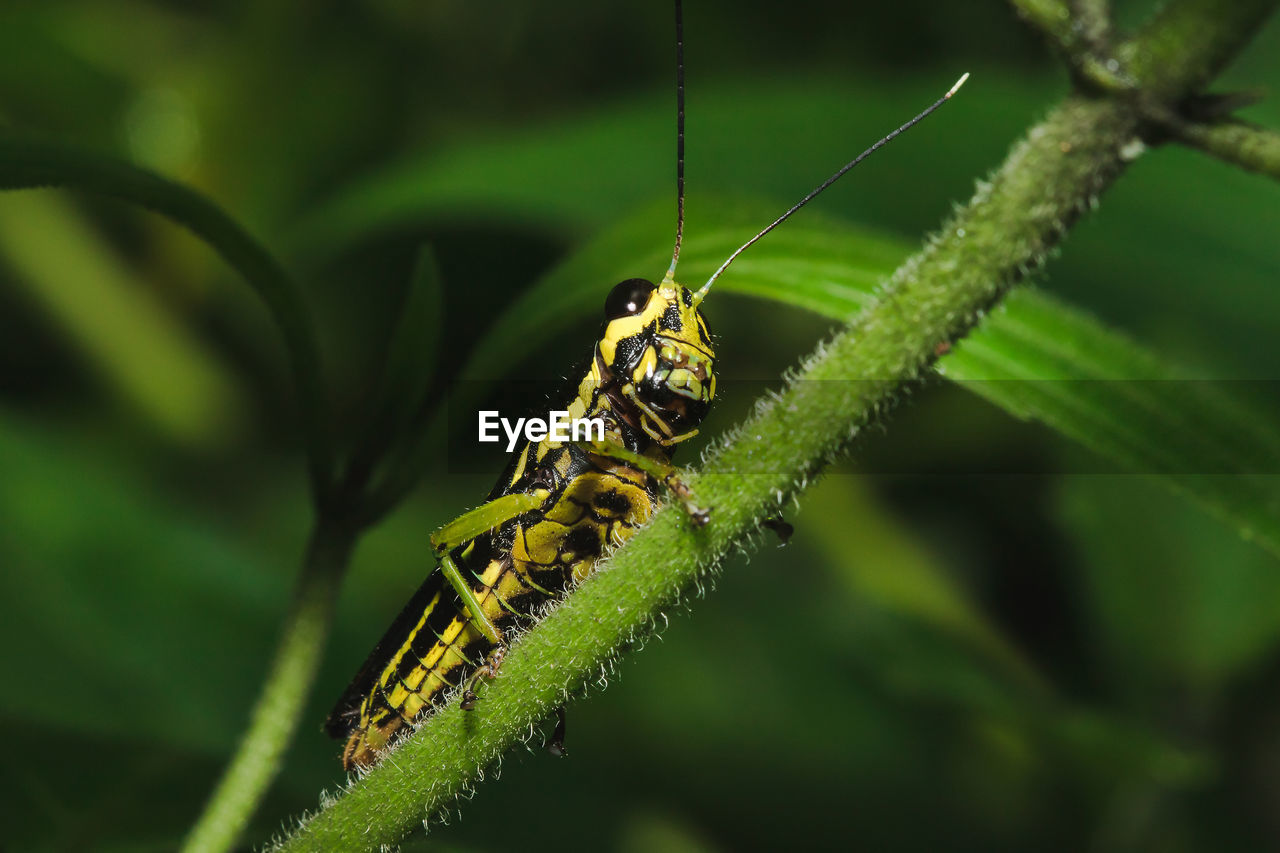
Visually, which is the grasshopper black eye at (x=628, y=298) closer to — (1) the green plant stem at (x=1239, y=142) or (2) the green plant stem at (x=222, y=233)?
(2) the green plant stem at (x=222, y=233)

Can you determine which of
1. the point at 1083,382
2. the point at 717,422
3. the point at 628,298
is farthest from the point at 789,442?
the point at 717,422

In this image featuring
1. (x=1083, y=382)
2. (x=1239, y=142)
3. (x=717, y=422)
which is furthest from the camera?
(x=717, y=422)

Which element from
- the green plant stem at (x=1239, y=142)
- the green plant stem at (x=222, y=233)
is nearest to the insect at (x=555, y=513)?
the green plant stem at (x=222, y=233)

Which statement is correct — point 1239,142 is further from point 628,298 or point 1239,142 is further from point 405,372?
point 405,372

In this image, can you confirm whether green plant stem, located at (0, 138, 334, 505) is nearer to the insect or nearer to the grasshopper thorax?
the insect

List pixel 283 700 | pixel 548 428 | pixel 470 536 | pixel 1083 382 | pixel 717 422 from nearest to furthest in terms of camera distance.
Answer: pixel 1083 382 < pixel 283 700 < pixel 470 536 < pixel 548 428 < pixel 717 422

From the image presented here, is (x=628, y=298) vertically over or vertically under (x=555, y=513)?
over

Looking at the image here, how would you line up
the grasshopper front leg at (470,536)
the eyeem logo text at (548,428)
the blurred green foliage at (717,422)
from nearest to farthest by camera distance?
the grasshopper front leg at (470,536) → the eyeem logo text at (548,428) → the blurred green foliage at (717,422)

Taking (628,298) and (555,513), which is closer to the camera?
(628,298)
